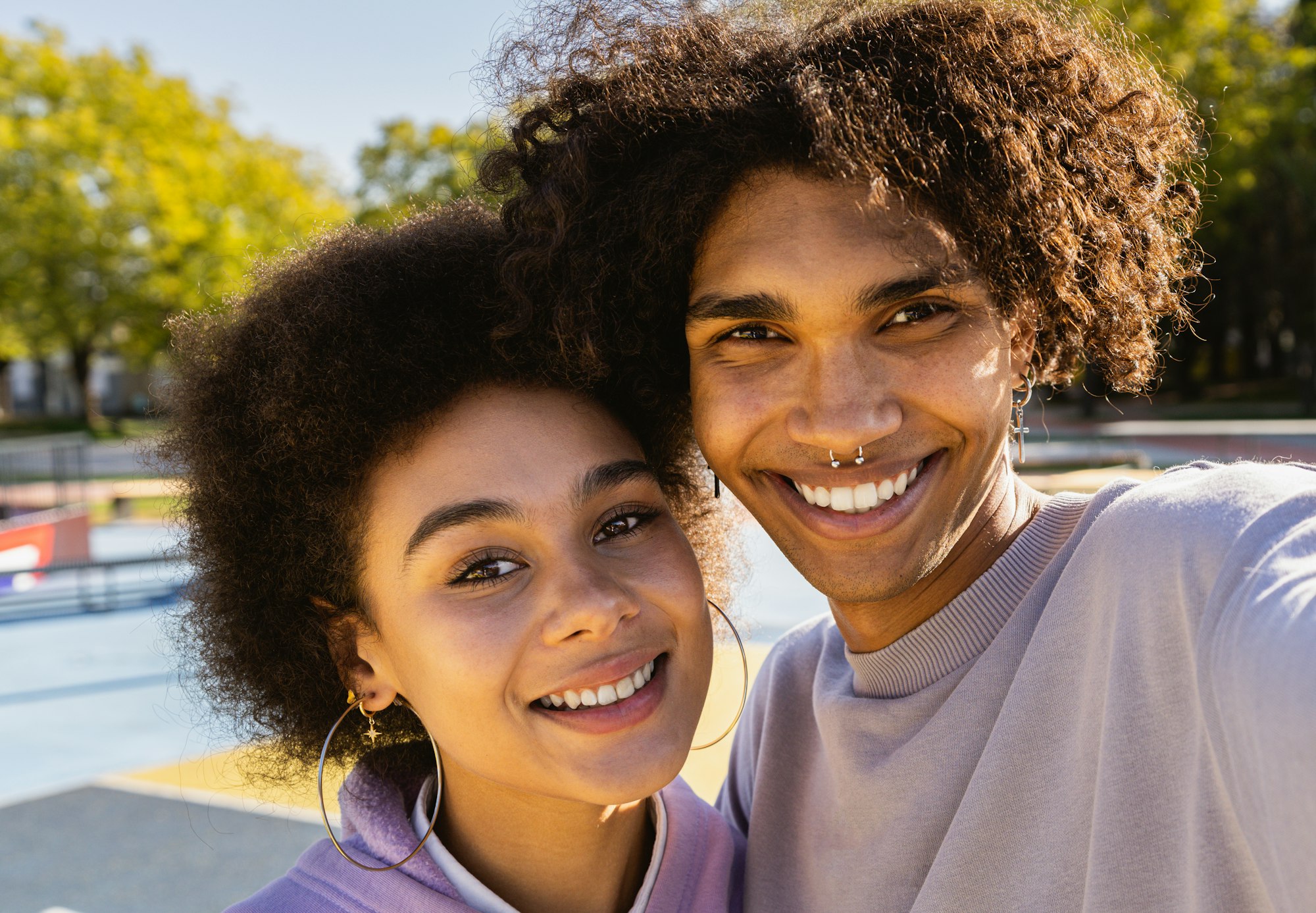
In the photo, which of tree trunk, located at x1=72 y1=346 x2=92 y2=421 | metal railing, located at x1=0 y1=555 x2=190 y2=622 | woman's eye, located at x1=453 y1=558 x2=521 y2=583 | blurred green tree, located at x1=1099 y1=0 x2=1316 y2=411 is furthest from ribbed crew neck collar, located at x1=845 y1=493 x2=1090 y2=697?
tree trunk, located at x1=72 y1=346 x2=92 y2=421

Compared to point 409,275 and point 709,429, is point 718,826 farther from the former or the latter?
point 409,275

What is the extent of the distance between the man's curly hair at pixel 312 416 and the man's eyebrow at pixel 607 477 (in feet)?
0.63

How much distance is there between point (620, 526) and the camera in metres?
2.18

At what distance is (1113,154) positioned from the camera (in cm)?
222

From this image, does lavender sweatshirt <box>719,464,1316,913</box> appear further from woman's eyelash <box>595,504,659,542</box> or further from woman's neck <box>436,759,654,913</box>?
woman's eyelash <box>595,504,659,542</box>

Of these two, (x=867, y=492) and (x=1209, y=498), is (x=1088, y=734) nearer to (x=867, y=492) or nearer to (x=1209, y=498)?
(x=1209, y=498)

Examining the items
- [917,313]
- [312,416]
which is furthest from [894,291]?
[312,416]

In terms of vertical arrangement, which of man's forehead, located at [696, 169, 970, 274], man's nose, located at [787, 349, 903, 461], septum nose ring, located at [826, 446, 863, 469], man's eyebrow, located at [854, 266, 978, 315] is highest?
man's forehead, located at [696, 169, 970, 274]

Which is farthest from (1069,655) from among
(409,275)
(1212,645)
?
(409,275)

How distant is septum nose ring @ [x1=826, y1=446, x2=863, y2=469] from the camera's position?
78.6 inches

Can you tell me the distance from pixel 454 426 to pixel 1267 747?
4.65 ft

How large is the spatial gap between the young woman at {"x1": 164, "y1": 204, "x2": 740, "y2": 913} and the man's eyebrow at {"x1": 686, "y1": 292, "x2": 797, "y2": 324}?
30cm

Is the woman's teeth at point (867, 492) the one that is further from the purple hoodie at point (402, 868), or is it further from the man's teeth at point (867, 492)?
the purple hoodie at point (402, 868)

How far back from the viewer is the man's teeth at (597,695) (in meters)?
1.96
